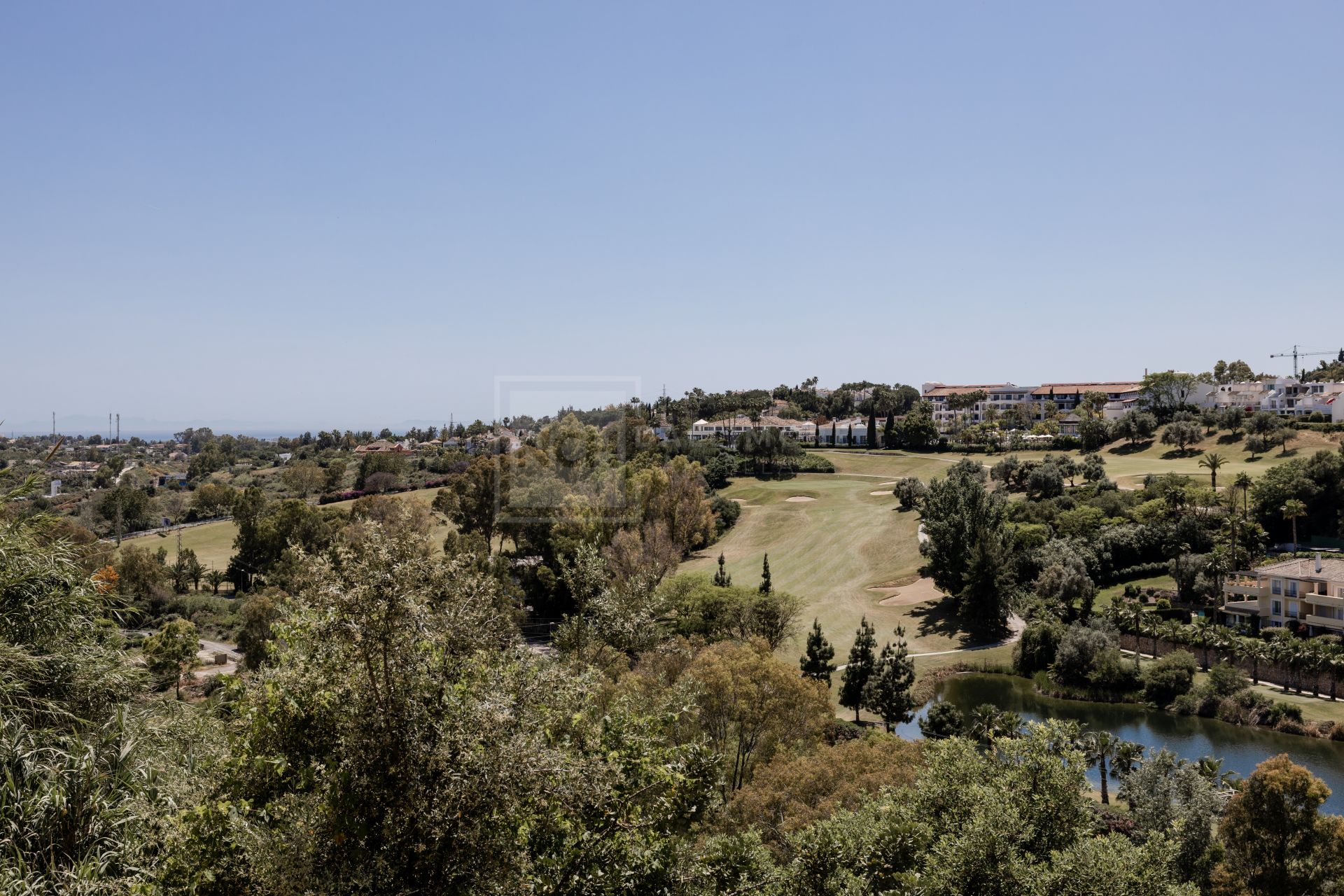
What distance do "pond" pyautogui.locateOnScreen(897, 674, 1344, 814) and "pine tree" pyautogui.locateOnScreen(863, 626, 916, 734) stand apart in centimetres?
72

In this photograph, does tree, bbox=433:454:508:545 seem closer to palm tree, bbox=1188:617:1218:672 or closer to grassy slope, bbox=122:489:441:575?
grassy slope, bbox=122:489:441:575

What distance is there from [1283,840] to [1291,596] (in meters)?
26.2

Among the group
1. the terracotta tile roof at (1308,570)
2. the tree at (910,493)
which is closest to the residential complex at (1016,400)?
the tree at (910,493)

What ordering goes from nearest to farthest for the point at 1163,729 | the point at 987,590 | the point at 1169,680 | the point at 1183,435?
the point at 1163,729, the point at 1169,680, the point at 987,590, the point at 1183,435

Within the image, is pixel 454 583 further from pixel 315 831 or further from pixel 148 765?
pixel 148 765

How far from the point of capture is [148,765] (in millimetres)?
9250

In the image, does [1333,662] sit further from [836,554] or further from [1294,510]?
[836,554]

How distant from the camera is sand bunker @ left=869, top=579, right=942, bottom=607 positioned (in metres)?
48.3

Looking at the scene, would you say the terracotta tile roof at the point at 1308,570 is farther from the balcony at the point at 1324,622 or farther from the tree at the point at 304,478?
the tree at the point at 304,478

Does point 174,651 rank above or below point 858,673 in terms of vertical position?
above

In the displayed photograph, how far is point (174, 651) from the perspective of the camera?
32.8 m

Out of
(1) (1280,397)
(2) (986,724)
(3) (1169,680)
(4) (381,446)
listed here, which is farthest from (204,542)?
(1) (1280,397)

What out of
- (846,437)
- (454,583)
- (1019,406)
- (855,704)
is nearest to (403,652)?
(454,583)

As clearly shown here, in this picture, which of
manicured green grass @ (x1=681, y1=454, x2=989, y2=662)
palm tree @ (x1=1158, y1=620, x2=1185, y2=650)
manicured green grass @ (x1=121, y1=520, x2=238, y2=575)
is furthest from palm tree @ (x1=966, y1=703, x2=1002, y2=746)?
manicured green grass @ (x1=121, y1=520, x2=238, y2=575)
